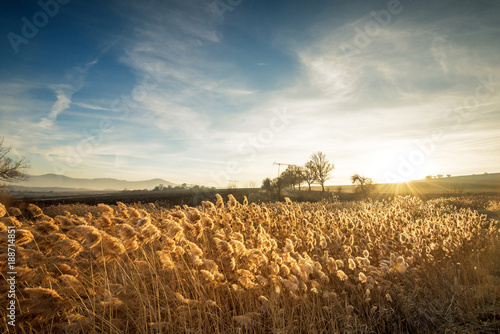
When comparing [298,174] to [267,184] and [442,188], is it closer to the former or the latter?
[267,184]

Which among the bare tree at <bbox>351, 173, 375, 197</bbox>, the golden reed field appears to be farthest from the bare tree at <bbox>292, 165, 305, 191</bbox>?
the golden reed field

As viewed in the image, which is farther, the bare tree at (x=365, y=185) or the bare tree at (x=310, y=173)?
the bare tree at (x=310, y=173)

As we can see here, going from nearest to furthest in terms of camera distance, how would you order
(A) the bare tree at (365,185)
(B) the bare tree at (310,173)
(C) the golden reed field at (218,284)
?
1. (C) the golden reed field at (218,284)
2. (A) the bare tree at (365,185)
3. (B) the bare tree at (310,173)

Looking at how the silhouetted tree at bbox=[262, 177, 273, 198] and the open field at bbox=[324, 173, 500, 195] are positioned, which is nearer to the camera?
the open field at bbox=[324, 173, 500, 195]

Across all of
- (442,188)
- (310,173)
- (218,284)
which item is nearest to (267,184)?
(310,173)

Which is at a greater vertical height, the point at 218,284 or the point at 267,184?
the point at 267,184

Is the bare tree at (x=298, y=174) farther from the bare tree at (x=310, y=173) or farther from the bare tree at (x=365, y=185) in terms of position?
the bare tree at (x=365, y=185)

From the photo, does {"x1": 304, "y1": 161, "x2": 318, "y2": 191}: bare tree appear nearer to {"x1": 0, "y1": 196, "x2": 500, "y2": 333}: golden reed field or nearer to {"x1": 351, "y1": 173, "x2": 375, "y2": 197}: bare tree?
{"x1": 351, "y1": 173, "x2": 375, "y2": 197}: bare tree

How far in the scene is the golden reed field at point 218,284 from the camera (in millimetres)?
2512

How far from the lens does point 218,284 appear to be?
301 centimetres

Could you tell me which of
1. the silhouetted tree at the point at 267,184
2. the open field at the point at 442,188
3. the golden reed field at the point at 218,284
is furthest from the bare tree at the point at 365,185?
the golden reed field at the point at 218,284

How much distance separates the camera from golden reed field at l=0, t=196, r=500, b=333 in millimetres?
2512

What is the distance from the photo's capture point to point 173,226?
2725 millimetres

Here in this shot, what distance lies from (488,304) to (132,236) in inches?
215
